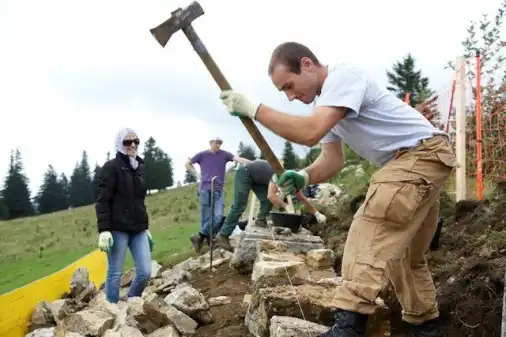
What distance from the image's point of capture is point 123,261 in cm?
487

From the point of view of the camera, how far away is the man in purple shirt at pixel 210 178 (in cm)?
820

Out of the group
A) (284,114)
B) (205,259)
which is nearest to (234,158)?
(205,259)

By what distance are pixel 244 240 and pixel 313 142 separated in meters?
3.74

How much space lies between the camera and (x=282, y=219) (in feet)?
20.9

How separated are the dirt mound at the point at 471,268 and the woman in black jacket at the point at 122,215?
192cm

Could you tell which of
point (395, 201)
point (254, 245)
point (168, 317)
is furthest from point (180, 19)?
point (254, 245)

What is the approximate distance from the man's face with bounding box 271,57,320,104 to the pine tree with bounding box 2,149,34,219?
53.8m

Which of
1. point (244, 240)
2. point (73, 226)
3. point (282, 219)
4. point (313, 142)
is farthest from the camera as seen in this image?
point (73, 226)

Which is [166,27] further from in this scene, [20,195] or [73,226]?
[20,195]

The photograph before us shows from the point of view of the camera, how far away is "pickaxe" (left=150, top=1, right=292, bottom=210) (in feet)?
9.14

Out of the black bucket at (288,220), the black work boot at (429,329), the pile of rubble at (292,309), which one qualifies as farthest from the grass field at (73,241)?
the black work boot at (429,329)

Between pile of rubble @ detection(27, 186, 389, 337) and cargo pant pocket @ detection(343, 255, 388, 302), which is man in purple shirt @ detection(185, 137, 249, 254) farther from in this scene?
cargo pant pocket @ detection(343, 255, 388, 302)

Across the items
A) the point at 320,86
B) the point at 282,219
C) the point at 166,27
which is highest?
the point at 166,27

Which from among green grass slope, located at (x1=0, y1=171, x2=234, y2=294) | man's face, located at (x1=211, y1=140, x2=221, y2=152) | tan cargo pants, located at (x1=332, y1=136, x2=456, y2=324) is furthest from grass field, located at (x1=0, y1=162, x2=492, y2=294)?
tan cargo pants, located at (x1=332, y1=136, x2=456, y2=324)
